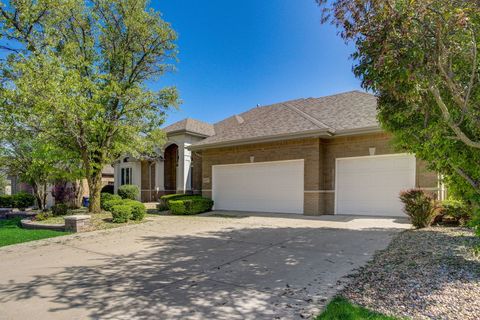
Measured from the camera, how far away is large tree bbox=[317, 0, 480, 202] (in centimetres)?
449

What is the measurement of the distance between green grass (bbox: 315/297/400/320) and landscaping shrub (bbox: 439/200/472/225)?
7521 mm

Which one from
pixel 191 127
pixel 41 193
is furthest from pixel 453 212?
pixel 41 193

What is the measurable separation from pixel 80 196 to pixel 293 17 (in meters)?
17.1

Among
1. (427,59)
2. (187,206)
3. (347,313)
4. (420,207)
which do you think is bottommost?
(187,206)

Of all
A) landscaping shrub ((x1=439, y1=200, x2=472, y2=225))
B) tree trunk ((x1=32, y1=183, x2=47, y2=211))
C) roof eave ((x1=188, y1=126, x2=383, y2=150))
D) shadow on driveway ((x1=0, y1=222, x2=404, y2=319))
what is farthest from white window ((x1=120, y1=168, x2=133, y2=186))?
landscaping shrub ((x1=439, y1=200, x2=472, y2=225))

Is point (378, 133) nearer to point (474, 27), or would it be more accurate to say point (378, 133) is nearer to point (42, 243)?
point (474, 27)

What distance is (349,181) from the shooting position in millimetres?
A: 13352

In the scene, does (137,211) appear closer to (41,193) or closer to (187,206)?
(187,206)

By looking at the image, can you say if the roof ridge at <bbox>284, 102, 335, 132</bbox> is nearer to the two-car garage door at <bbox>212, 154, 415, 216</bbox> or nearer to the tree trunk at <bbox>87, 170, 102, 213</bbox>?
the two-car garage door at <bbox>212, 154, 415, 216</bbox>

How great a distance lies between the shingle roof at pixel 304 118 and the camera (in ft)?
43.8

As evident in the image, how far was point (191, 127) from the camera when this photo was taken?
20.3 meters

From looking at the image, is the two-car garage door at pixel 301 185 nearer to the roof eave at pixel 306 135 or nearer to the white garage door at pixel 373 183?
the white garage door at pixel 373 183

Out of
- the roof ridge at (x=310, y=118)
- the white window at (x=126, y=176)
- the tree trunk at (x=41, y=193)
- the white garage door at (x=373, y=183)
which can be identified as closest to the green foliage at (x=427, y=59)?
the white garage door at (x=373, y=183)

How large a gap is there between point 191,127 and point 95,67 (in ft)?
26.7
